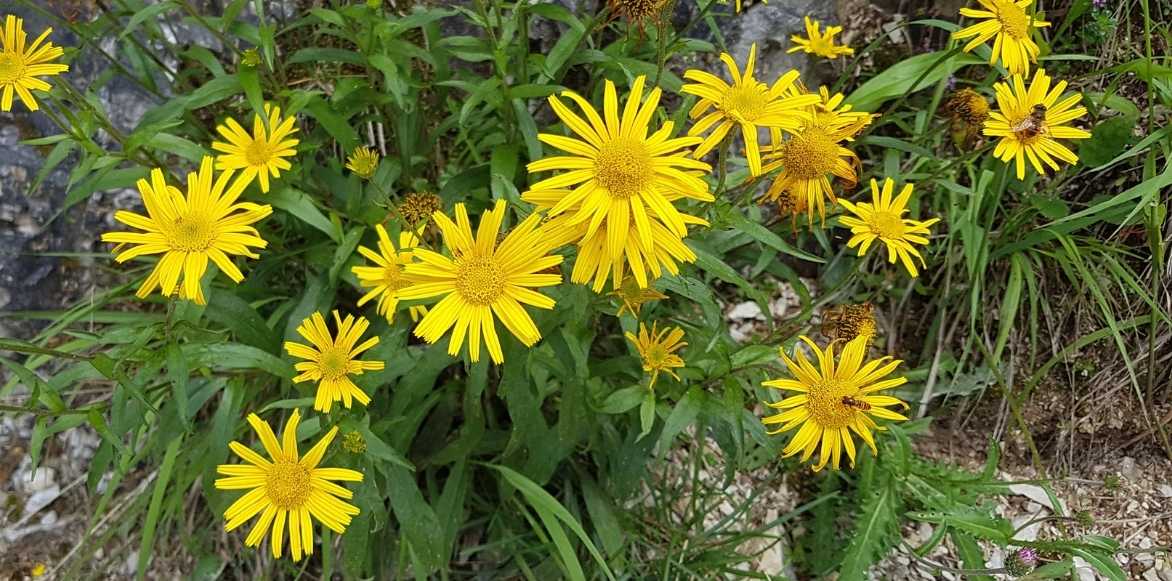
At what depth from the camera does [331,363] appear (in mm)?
1616

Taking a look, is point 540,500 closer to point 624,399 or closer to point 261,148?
point 624,399

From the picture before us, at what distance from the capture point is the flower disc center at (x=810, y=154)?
5.39ft

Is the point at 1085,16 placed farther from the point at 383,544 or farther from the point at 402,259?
the point at 383,544

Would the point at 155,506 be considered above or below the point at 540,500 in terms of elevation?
above

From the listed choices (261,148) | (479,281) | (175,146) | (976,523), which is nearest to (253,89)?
(261,148)

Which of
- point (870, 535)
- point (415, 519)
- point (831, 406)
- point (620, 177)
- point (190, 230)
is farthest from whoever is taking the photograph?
point (870, 535)

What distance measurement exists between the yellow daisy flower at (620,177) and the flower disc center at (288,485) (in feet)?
2.56

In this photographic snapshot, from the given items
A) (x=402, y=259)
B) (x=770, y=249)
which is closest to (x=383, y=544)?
(x=402, y=259)

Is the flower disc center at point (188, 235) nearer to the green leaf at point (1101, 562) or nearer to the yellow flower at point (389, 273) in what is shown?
the yellow flower at point (389, 273)

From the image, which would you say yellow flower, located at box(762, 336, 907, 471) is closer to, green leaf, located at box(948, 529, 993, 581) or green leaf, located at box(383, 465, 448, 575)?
green leaf, located at box(948, 529, 993, 581)

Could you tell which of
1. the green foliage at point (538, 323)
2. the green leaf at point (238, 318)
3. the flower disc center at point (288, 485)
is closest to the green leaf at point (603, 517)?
the green foliage at point (538, 323)

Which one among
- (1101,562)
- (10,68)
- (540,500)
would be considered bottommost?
(1101,562)

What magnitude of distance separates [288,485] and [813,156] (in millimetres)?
1301

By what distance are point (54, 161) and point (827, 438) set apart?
194cm
